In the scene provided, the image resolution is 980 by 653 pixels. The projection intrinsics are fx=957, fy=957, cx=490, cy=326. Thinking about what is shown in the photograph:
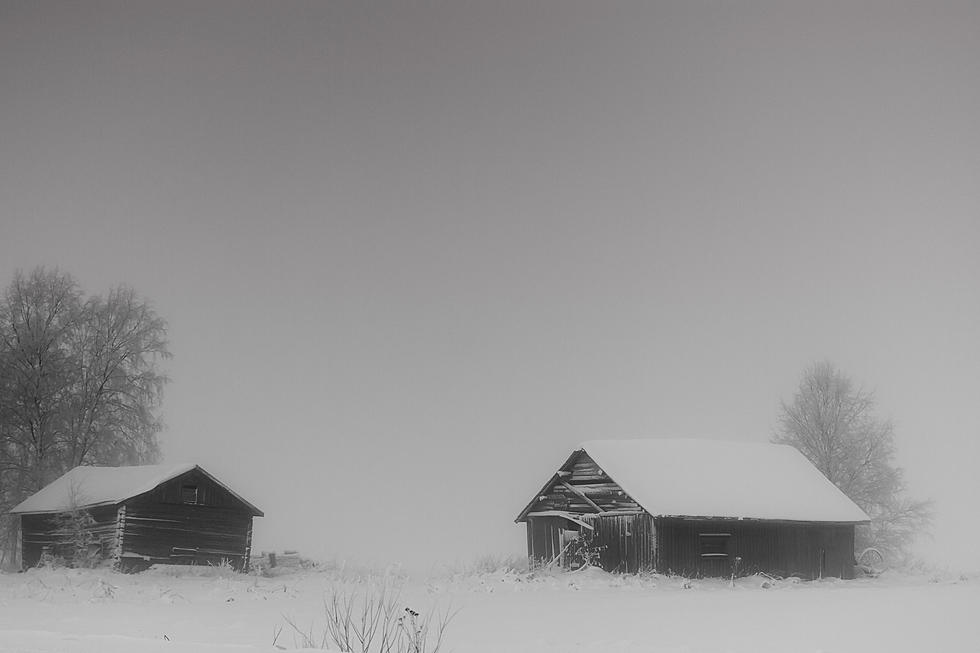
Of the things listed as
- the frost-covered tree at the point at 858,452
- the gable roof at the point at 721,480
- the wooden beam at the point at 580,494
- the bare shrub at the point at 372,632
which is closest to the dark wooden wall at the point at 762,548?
the gable roof at the point at 721,480

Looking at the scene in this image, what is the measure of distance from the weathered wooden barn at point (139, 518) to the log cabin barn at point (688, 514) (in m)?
14.0

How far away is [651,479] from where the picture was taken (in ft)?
134

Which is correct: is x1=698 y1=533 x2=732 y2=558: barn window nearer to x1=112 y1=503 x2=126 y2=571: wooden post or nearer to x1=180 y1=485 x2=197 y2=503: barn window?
x1=180 y1=485 x2=197 y2=503: barn window

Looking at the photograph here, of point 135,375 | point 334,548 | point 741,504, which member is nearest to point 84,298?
point 135,375

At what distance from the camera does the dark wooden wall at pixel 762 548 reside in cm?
3856

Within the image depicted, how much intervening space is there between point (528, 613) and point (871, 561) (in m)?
31.2

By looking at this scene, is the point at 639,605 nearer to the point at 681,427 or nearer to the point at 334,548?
the point at 334,548

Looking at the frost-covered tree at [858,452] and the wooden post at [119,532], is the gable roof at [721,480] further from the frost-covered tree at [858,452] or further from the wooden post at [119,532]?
the wooden post at [119,532]

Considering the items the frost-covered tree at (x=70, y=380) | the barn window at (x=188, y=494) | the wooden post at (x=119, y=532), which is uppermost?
the frost-covered tree at (x=70, y=380)

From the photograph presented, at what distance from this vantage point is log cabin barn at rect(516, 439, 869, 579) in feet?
127

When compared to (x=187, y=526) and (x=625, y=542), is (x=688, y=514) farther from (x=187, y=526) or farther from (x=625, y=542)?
(x=187, y=526)

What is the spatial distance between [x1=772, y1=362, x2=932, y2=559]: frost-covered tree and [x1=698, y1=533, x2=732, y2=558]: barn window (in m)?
13.5

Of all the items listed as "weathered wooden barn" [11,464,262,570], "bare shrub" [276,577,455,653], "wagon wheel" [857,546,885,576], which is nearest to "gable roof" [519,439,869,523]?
"wagon wheel" [857,546,885,576]

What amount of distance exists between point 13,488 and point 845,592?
3843cm
